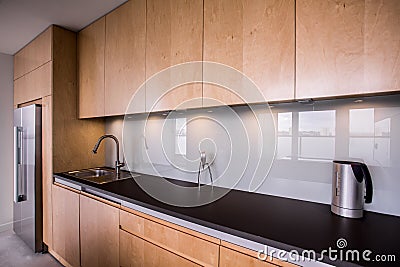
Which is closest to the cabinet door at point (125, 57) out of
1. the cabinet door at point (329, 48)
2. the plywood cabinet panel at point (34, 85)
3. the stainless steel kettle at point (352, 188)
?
the plywood cabinet panel at point (34, 85)

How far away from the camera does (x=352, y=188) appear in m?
1.11

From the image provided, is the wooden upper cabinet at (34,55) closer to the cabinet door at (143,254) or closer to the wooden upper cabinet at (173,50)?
the wooden upper cabinet at (173,50)

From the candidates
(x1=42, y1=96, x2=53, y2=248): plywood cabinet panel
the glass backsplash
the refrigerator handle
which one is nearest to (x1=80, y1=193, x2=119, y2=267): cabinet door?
the glass backsplash

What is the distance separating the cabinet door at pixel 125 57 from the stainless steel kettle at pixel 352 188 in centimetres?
140

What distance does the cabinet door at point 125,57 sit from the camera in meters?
1.83

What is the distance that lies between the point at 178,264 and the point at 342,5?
144cm

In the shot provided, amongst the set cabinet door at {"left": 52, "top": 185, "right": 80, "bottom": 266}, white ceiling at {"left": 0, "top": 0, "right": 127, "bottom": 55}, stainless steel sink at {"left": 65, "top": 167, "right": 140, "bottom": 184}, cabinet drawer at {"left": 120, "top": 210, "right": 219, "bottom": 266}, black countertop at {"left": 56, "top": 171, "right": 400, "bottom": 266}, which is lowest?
cabinet door at {"left": 52, "top": 185, "right": 80, "bottom": 266}

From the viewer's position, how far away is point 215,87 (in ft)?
4.58

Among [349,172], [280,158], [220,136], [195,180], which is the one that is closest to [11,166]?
[195,180]

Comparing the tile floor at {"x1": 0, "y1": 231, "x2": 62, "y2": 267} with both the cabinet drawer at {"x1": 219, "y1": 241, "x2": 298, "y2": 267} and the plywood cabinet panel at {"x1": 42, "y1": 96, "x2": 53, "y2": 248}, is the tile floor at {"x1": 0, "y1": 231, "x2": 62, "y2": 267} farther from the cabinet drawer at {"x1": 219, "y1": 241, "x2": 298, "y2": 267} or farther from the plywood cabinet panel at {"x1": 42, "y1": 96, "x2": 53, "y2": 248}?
the cabinet drawer at {"x1": 219, "y1": 241, "x2": 298, "y2": 267}

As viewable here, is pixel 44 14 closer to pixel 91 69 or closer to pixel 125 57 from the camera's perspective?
pixel 91 69

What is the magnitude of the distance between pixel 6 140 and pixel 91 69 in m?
2.01

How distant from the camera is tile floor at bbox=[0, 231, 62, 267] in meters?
2.36

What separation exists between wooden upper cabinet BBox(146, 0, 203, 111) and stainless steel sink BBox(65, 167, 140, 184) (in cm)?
83
